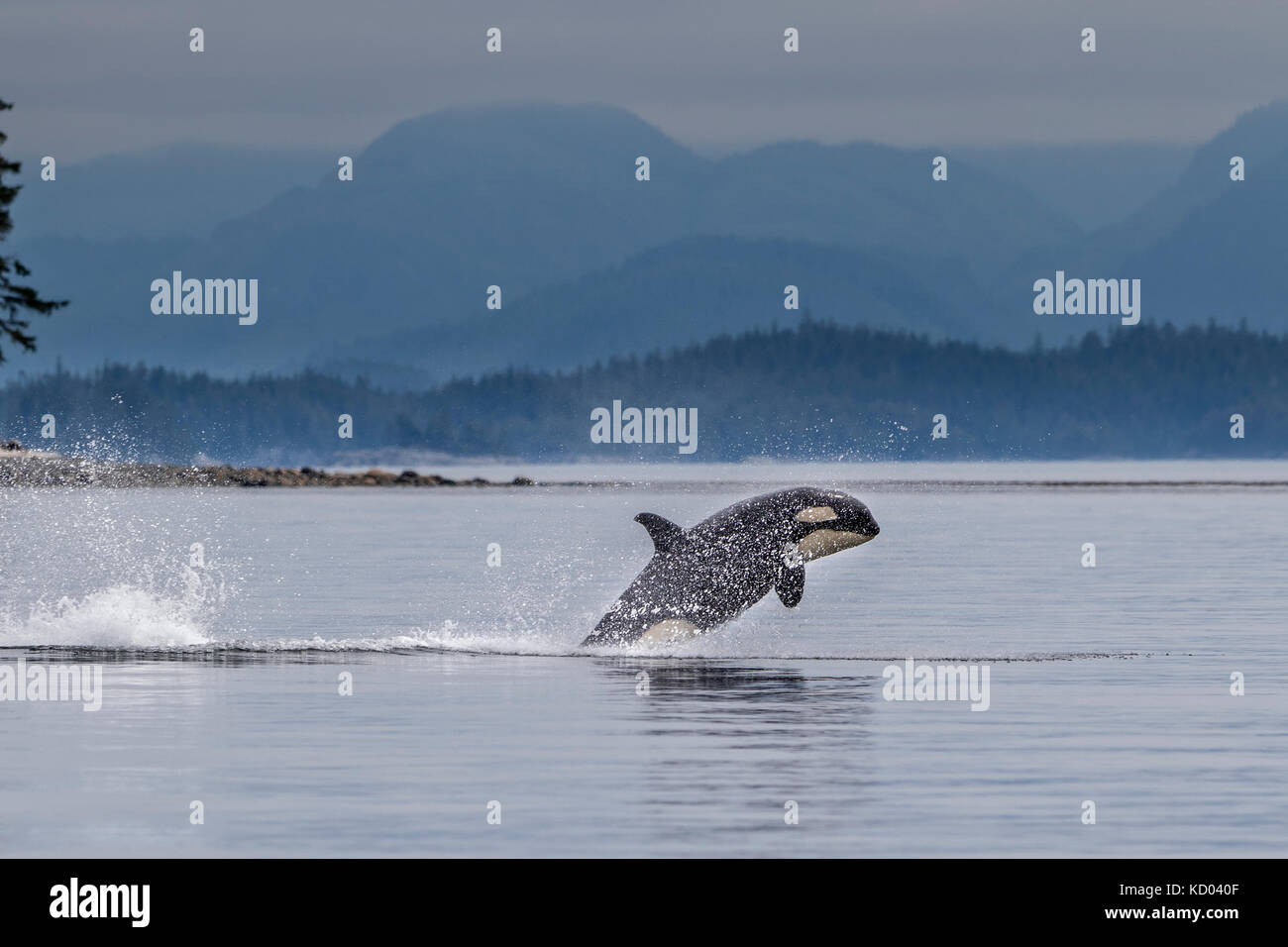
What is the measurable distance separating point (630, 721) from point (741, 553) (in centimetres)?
741

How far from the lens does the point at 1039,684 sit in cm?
3084

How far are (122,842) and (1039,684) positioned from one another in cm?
1520

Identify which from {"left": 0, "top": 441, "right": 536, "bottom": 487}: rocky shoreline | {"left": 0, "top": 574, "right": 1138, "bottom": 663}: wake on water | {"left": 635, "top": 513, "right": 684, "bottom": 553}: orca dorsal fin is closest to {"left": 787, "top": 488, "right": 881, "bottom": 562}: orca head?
{"left": 635, "top": 513, "right": 684, "bottom": 553}: orca dorsal fin

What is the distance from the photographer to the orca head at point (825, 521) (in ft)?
109

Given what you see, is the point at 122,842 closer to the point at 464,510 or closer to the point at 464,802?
the point at 464,802

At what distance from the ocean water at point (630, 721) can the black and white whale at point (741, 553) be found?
815mm

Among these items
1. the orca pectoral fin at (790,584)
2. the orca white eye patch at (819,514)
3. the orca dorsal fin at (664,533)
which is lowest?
the orca pectoral fin at (790,584)

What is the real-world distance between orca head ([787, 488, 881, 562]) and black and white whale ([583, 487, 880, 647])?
0.01 metres

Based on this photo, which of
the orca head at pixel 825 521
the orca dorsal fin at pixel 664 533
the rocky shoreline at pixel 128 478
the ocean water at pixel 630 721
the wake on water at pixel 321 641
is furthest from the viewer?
the rocky shoreline at pixel 128 478

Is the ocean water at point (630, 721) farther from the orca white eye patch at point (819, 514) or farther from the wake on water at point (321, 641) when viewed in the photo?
the orca white eye patch at point (819, 514)

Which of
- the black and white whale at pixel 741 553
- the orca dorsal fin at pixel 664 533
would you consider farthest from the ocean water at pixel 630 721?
the orca dorsal fin at pixel 664 533

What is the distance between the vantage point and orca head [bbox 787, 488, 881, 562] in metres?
33.2
